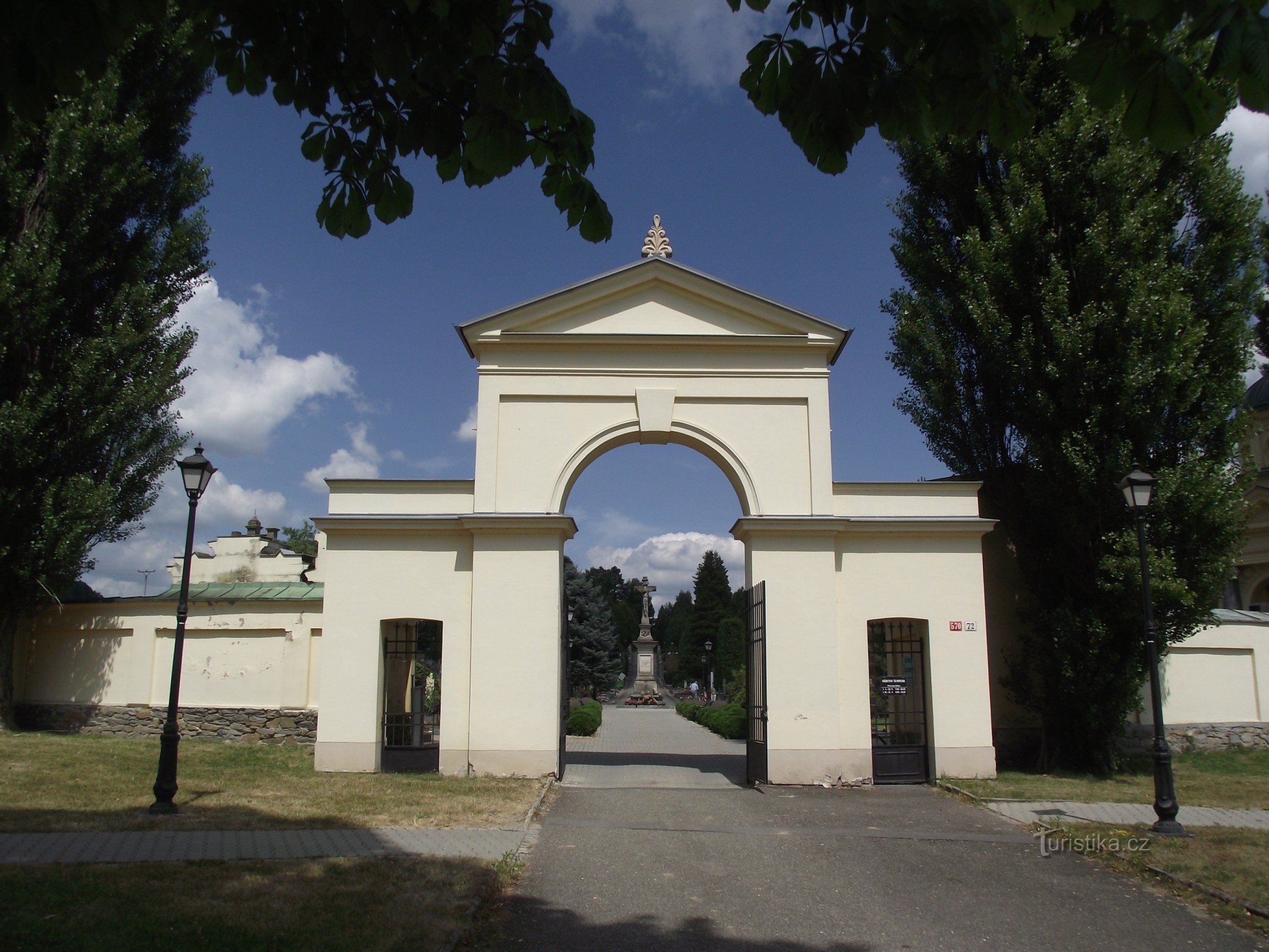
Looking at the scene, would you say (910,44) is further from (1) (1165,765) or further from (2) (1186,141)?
(1) (1165,765)

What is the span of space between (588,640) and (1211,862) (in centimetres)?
4336

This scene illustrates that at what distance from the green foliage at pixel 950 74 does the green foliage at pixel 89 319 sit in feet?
52.0

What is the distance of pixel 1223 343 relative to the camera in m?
15.7

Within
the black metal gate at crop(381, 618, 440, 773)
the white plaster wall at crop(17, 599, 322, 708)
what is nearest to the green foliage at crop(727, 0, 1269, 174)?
the black metal gate at crop(381, 618, 440, 773)

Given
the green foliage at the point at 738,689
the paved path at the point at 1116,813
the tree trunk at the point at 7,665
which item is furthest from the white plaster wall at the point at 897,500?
the tree trunk at the point at 7,665

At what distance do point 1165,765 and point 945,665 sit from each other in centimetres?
462

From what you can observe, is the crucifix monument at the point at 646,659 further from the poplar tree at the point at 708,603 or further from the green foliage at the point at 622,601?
the green foliage at the point at 622,601

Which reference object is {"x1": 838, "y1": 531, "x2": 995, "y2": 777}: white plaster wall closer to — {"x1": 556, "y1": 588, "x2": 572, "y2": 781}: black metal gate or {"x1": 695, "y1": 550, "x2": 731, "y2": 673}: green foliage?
{"x1": 556, "y1": 588, "x2": 572, "y2": 781}: black metal gate


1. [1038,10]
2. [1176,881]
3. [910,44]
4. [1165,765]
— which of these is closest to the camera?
[1038,10]

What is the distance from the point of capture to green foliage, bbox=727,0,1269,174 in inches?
115

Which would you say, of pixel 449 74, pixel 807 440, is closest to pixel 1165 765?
pixel 807 440

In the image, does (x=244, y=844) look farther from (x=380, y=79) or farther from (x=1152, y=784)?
(x=1152, y=784)

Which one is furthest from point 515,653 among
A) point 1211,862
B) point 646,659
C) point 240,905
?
point 646,659

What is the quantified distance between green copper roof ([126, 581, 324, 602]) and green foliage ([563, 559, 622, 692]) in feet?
92.1
